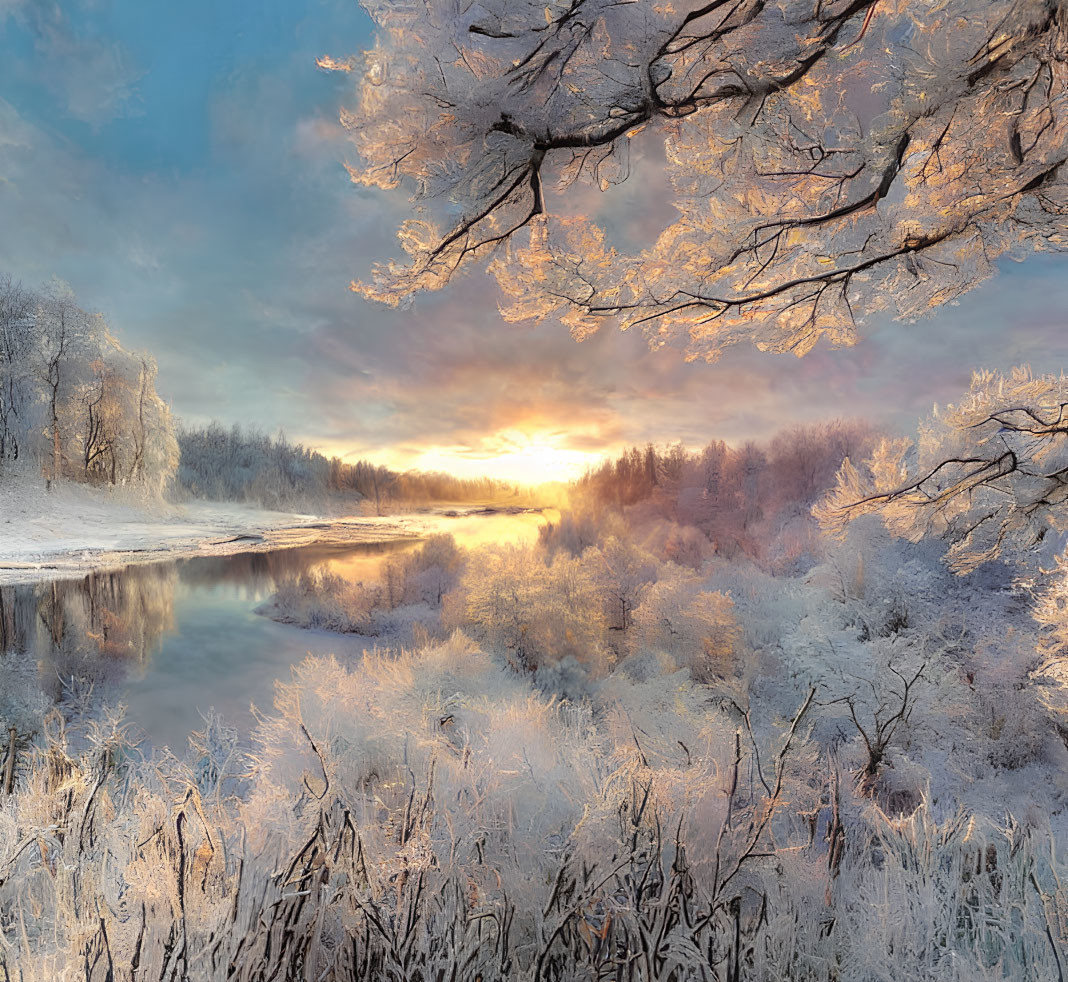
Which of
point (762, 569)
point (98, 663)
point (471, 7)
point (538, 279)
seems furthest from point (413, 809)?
point (762, 569)

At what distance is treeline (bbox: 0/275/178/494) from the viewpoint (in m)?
9.84

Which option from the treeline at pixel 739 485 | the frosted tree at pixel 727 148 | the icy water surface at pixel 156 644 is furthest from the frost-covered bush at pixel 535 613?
the frosted tree at pixel 727 148

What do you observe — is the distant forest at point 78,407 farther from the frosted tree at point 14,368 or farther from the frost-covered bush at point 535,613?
the frost-covered bush at point 535,613

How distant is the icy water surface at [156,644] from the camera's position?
8.55 meters

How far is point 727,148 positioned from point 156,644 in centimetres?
1342

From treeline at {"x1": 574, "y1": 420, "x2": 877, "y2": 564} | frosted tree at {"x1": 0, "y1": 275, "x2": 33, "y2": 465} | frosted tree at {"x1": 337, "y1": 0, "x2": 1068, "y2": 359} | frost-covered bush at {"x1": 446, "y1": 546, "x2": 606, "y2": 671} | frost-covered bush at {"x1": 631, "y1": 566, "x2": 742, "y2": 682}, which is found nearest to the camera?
frosted tree at {"x1": 337, "y1": 0, "x2": 1068, "y2": 359}

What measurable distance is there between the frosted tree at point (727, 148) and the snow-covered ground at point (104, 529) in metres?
11.9

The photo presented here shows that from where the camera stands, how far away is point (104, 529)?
451 inches

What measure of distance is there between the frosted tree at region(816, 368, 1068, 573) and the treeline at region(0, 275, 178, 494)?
1355 centimetres

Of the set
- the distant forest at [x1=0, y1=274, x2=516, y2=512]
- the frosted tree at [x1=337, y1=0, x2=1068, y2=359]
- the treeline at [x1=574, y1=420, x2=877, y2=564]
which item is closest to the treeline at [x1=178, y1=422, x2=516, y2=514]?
the distant forest at [x1=0, y1=274, x2=516, y2=512]

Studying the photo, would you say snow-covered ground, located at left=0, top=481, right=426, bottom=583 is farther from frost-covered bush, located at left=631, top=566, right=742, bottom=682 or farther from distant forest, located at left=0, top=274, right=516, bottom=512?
frost-covered bush, located at left=631, top=566, right=742, bottom=682

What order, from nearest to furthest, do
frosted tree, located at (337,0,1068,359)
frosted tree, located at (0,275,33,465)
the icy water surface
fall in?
frosted tree, located at (337,0,1068,359) → the icy water surface → frosted tree, located at (0,275,33,465)

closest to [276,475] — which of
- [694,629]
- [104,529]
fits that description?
[104,529]

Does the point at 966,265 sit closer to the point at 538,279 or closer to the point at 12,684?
the point at 538,279
